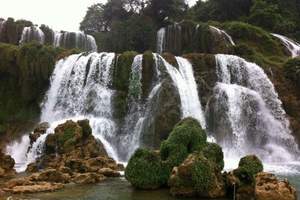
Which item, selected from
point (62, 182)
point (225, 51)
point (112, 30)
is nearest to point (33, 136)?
point (62, 182)

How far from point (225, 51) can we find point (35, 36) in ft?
50.7

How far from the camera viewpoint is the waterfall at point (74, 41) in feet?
142

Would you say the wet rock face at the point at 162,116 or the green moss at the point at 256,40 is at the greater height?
the green moss at the point at 256,40

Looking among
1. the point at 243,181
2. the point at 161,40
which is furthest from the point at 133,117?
the point at 161,40

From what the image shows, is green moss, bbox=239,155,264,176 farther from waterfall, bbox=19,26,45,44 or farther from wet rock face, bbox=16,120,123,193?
waterfall, bbox=19,26,45,44

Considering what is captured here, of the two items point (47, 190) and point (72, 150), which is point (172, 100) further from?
point (47, 190)

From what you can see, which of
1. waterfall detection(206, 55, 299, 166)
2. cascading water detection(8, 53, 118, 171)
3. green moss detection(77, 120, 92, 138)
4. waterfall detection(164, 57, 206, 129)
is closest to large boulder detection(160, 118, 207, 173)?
green moss detection(77, 120, 92, 138)

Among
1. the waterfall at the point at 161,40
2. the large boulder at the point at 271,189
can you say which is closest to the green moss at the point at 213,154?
the large boulder at the point at 271,189

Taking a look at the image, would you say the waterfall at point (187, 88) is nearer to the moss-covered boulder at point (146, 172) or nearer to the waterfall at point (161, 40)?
the waterfall at point (161, 40)

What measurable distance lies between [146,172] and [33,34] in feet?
87.7

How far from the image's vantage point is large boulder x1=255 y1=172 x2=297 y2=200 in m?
15.4

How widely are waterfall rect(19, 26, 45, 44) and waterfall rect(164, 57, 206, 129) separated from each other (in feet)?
47.5

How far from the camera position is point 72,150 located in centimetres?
2375

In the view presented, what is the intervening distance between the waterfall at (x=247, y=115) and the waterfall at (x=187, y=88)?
74cm
